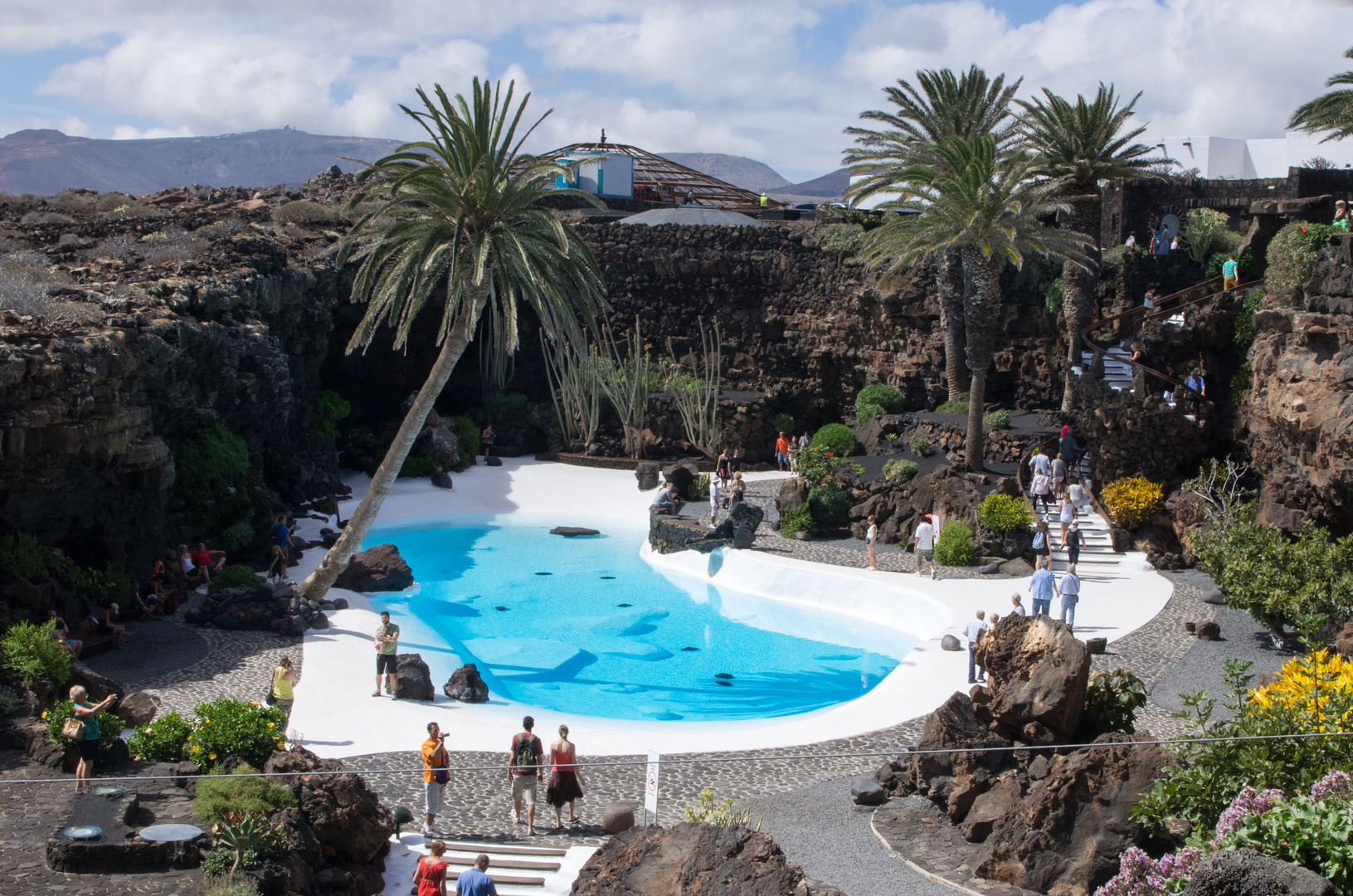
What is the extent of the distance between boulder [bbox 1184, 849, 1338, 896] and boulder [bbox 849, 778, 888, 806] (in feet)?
13.5

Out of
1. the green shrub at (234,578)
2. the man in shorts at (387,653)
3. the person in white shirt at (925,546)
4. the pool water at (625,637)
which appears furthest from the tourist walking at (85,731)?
the person in white shirt at (925,546)

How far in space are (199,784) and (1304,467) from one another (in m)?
16.4

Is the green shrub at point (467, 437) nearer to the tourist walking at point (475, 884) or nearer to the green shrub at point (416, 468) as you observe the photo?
the green shrub at point (416, 468)

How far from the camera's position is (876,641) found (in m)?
18.1

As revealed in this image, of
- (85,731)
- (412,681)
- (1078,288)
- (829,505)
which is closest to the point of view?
(85,731)

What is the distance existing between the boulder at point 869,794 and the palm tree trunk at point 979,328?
572 inches

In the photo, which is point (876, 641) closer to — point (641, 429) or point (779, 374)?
point (641, 429)

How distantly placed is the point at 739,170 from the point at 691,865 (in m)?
172

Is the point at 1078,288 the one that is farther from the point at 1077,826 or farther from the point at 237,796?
the point at 237,796

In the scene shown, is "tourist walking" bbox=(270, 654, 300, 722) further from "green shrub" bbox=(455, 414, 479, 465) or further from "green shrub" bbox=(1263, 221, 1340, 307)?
"green shrub" bbox=(1263, 221, 1340, 307)

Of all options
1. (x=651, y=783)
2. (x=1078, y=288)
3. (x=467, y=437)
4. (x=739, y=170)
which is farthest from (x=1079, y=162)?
(x=739, y=170)

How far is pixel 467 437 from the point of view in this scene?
103 ft

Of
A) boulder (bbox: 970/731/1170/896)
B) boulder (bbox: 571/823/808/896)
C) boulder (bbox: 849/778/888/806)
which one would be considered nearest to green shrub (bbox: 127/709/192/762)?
boulder (bbox: 571/823/808/896)

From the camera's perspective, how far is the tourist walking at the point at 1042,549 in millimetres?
18312
